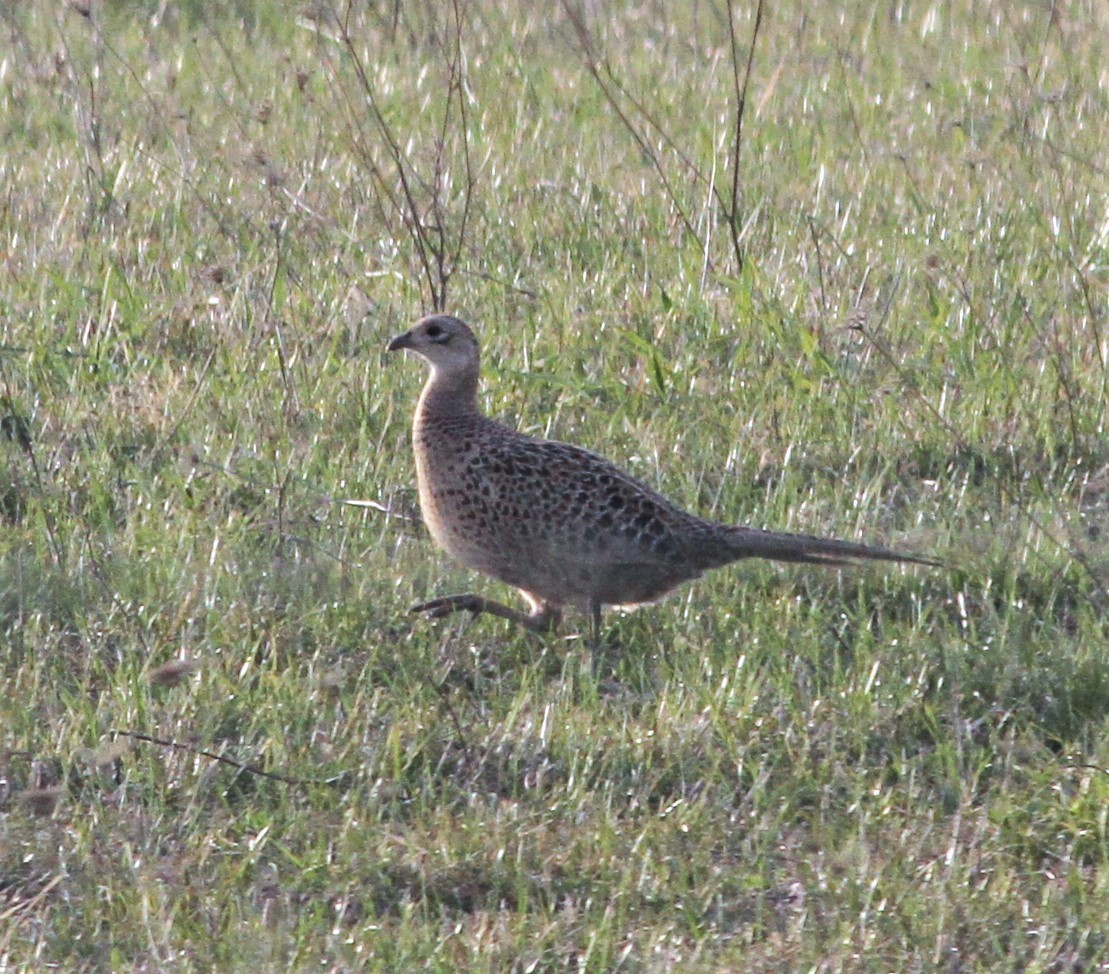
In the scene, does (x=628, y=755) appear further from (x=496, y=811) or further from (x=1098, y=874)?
(x=1098, y=874)

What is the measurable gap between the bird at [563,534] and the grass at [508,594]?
0.13m

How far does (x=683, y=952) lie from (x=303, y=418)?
9.54 ft

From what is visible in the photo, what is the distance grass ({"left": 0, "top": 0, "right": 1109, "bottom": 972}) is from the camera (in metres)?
3.81

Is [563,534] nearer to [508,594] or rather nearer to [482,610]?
[482,610]

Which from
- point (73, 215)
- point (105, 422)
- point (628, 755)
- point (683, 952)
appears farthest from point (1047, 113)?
point (683, 952)

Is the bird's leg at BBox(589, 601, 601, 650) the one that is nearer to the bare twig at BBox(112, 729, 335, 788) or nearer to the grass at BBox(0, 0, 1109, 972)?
the grass at BBox(0, 0, 1109, 972)

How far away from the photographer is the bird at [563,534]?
16.1 ft

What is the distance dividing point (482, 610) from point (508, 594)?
0.41 meters

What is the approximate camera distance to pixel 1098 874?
3850mm

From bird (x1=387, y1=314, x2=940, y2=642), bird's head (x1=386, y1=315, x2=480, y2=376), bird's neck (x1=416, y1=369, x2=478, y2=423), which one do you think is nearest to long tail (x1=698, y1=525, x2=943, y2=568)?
bird (x1=387, y1=314, x2=940, y2=642)

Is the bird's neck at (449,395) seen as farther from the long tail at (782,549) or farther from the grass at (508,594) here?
the long tail at (782,549)

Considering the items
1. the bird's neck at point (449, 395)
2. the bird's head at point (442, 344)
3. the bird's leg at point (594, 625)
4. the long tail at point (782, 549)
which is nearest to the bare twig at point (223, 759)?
the bird's leg at point (594, 625)

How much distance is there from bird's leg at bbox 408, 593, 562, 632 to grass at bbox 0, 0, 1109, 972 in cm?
4

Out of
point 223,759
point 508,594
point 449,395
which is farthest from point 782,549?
point 223,759
